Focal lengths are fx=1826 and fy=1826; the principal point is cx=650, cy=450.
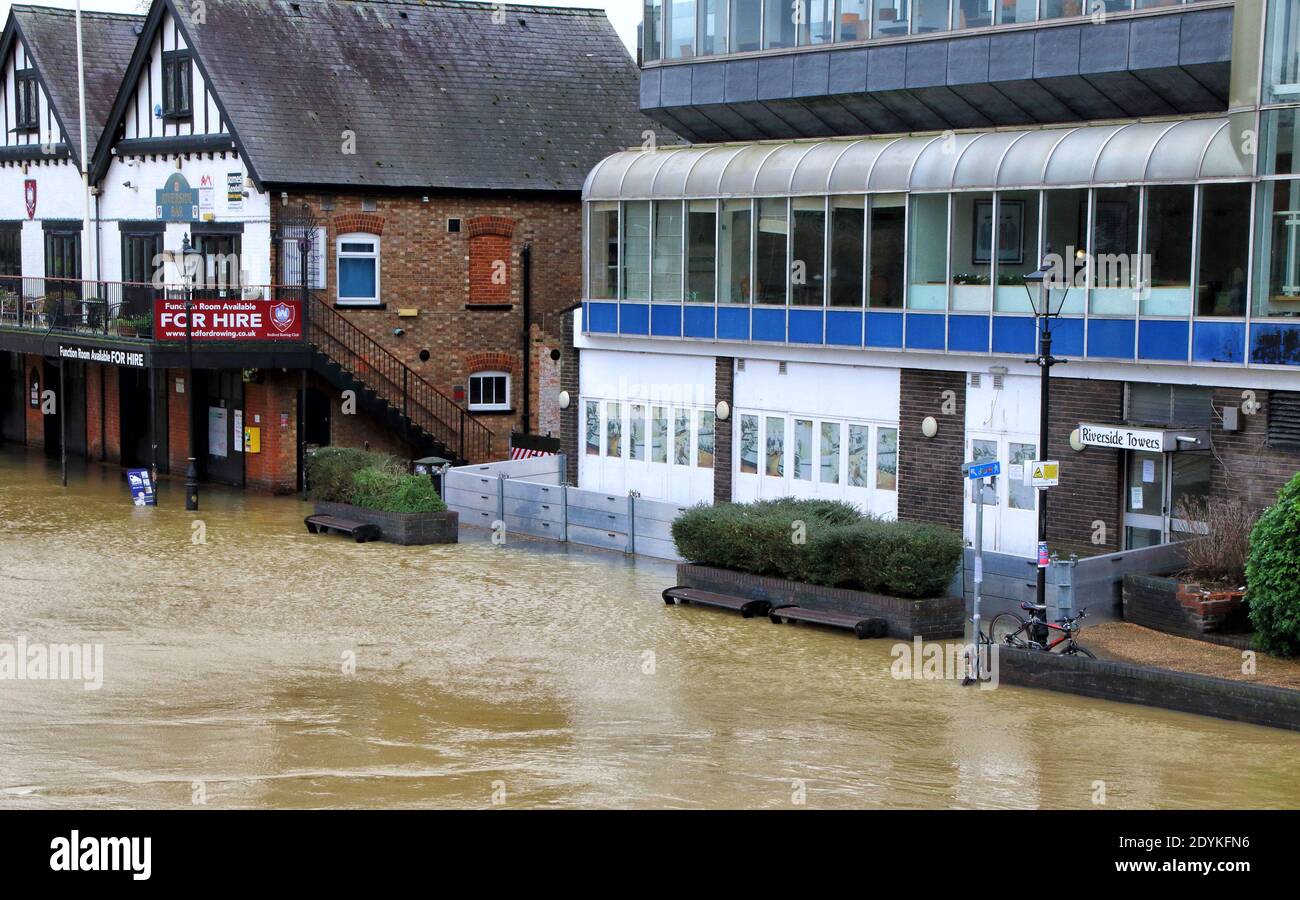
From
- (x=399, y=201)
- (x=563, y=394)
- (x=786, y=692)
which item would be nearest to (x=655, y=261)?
(x=563, y=394)

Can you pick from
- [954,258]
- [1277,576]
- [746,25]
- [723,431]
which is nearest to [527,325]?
[723,431]

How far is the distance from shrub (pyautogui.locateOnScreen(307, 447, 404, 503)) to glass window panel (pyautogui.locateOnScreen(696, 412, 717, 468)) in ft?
17.3

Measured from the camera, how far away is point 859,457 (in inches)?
1147

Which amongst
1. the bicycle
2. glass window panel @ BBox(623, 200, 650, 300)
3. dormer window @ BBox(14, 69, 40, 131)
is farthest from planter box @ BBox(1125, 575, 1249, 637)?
dormer window @ BBox(14, 69, 40, 131)

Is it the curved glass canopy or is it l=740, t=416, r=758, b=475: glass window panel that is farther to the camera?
l=740, t=416, r=758, b=475: glass window panel

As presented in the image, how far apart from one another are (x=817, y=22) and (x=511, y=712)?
15.6 metres

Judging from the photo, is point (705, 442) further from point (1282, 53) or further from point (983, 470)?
point (1282, 53)

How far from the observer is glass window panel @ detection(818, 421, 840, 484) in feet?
96.9

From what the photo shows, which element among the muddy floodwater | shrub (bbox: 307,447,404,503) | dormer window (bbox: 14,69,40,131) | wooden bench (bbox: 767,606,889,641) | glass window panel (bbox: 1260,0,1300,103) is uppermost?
dormer window (bbox: 14,69,40,131)

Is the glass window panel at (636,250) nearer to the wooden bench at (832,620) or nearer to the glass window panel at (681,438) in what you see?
the glass window panel at (681,438)

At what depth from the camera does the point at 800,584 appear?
2402 centimetres

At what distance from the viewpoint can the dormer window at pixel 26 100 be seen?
4609 centimetres

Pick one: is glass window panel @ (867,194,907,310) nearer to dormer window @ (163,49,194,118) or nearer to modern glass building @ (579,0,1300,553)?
modern glass building @ (579,0,1300,553)

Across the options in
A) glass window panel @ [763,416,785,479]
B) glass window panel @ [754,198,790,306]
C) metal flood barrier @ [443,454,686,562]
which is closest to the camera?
metal flood barrier @ [443,454,686,562]
